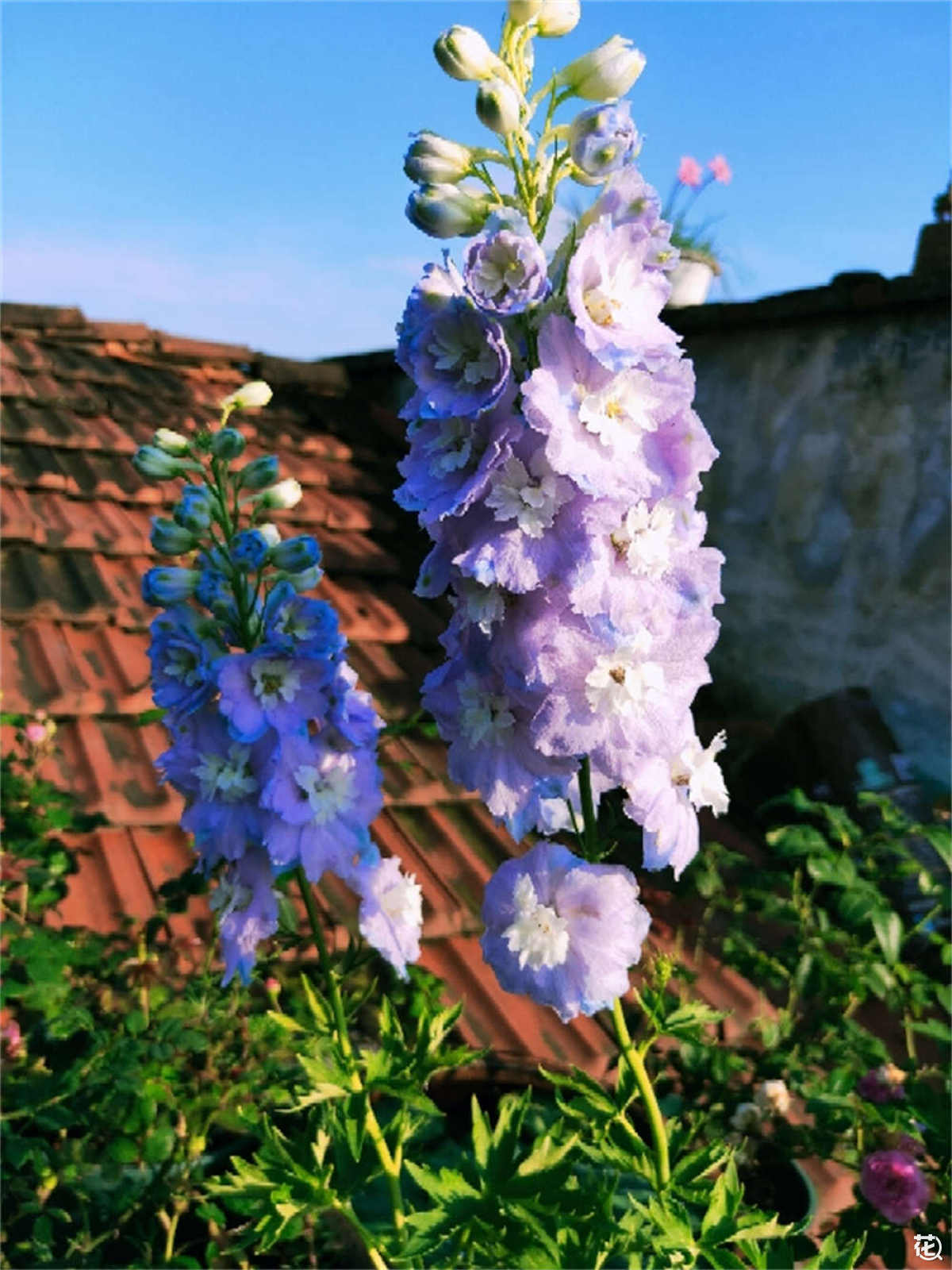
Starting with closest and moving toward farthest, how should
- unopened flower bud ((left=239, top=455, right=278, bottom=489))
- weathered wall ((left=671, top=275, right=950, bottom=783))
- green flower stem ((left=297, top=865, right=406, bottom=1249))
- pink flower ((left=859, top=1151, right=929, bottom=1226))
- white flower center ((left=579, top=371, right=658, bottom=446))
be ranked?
white flower center ((left=579, top=371, right=658, bottom=446)), green flower stem ((left=297, top=865, right=406, bottom=1249)), unopened flower bud ((left=239, top=455, right=278, bottom=489)), pink flower ((left=859, top=1151, right=929, bottom=1226)), weathered wall ((left=671, top=275, right=950, bottom=783))

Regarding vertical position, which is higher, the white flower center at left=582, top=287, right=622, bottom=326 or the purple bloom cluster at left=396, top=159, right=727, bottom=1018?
the white flower center at left=582, top=287, right=622, bottom=326

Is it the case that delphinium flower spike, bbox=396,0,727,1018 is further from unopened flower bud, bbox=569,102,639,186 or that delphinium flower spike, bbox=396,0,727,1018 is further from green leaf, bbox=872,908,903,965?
green leaf, bbox=872,908,903,965

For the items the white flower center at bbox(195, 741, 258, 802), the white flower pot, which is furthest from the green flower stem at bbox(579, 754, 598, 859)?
the white flower pot

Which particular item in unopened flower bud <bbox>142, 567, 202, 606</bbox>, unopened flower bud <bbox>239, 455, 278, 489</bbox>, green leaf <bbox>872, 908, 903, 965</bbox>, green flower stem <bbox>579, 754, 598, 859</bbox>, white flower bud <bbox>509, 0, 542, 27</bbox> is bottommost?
green leaf <bbox>872, 908, 903, 965</bbox>

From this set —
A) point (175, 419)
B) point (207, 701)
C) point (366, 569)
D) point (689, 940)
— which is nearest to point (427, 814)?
point (689, 940)

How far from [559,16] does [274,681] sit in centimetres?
72

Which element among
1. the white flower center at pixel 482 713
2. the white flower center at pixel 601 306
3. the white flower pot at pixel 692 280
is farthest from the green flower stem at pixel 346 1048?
the white flower pot at pixel 692 280

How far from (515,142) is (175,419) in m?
2.52

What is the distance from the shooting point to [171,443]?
48.8 inches

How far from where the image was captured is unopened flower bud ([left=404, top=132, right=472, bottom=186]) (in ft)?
3.19

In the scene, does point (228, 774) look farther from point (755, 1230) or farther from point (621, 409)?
point (755, 1230)

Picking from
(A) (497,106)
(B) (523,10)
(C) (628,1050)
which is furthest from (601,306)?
(C) (628,1050)

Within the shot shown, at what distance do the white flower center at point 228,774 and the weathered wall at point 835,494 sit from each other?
7.55 ft

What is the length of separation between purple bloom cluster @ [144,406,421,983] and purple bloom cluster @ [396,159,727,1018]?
219 millimetres
